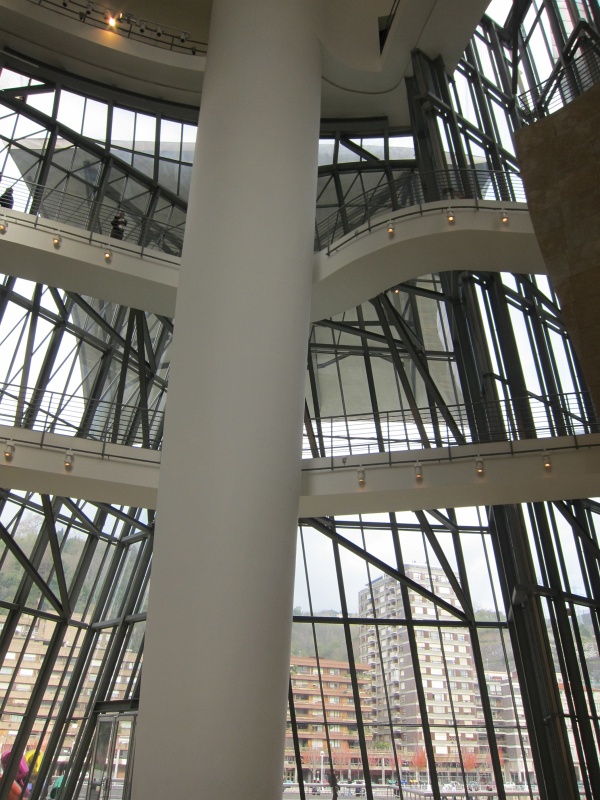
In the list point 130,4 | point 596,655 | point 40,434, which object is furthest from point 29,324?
point 596,655

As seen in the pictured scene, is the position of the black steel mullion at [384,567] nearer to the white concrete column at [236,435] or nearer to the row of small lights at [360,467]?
the row of small lights at [360,467]

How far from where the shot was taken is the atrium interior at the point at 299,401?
10891 mm

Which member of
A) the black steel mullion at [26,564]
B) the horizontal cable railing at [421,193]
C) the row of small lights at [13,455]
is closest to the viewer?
the row of small lights at [13,455]

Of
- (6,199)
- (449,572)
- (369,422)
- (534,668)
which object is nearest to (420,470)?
(534,668)

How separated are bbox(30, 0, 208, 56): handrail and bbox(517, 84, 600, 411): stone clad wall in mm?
13746

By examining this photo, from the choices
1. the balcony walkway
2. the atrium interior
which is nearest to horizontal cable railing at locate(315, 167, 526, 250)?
the atrium interior

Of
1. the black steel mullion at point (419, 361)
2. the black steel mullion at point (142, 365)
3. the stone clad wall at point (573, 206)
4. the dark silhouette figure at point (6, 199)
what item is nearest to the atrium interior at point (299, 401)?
the stone clad wall at point (573, 206)

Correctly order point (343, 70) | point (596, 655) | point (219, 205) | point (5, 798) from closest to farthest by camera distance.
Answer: point (219, 205)
point (596, 655)
point (5, 798)
point (343, 70)

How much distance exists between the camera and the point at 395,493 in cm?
1370

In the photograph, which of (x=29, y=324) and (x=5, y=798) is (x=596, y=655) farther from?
(x=29, y=324)

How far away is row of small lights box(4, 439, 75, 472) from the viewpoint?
1326 cm

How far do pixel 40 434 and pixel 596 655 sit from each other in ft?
39.3

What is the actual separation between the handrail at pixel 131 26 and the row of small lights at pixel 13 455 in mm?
12407

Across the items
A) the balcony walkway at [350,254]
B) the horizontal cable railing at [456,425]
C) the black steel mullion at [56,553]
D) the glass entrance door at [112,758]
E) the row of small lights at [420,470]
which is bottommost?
the glass entrance door at [112,758]
